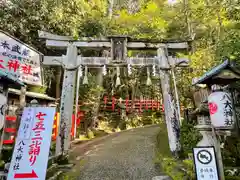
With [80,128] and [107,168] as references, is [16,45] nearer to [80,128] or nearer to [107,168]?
[107,168]

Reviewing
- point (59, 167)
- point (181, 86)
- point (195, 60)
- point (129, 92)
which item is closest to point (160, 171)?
point (59, 167)

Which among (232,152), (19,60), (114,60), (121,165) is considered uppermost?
(114,60)

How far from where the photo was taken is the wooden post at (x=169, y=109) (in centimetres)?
688

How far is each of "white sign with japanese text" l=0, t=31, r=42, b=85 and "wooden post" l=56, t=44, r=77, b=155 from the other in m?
2.55

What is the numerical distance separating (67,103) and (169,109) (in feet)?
12.0

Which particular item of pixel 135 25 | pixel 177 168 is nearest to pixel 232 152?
pixel 177 168

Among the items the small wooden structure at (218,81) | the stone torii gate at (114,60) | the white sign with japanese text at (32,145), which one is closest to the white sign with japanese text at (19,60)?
the white sign with japanese text at (32,145)

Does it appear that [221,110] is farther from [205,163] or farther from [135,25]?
[135,25]

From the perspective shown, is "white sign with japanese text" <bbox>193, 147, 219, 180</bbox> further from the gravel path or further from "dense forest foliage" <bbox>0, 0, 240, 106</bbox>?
"dense forest foliage" <bbox>0, 0, 240, 106</bbox>

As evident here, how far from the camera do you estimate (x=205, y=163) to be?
3502 millimetres

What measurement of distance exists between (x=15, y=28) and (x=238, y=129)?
370 inches

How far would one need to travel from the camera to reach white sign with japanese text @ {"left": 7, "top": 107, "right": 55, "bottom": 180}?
352 centimetres

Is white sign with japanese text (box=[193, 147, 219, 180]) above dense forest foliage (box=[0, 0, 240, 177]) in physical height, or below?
below

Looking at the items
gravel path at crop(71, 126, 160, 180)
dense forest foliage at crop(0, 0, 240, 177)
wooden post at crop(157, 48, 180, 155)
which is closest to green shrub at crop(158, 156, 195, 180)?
gravel path at crop(71, 126, 160, 180)
